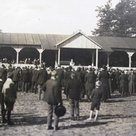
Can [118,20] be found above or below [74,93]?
above

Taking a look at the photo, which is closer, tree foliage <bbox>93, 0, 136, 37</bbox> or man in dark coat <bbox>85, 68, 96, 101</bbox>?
man in dark coat <bbox>85, 68, 96, 101</bbox>

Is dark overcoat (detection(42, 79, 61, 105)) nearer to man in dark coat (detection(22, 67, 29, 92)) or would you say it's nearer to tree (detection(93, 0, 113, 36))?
man in dark coat (detection(22, 67, 29, 92))

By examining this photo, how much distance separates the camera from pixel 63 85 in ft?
91.0

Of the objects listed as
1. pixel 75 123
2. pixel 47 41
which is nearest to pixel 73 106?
pixel 75 123

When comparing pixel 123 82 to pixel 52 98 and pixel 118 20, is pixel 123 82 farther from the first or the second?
pixel 118 20

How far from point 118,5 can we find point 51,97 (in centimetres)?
8453

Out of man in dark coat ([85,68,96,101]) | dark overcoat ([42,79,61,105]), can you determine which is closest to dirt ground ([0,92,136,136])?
dark overcoat ([42,79,61,105])

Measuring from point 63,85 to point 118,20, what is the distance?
69780 mm

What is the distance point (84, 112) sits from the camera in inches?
832

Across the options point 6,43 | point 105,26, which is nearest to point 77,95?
point 6,43

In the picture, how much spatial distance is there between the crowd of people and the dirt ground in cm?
49

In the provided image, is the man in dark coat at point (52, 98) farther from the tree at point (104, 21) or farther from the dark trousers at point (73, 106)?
the tree at point (104, 21)

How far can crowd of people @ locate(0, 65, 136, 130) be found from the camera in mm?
15953

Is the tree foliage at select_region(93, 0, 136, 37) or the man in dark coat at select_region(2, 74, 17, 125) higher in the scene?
the tree foliage at select_region(93, 0, 136, 37)
